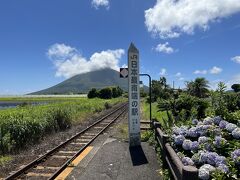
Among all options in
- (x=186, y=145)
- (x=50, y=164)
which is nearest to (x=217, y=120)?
(x=186, y=145)

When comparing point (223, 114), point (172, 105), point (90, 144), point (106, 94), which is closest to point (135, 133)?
point (90, 144)

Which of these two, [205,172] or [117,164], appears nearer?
[205,172]

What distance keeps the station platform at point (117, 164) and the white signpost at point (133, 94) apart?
450 millimetres

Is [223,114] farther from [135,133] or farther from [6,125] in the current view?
[6,125]

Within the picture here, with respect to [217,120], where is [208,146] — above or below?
below

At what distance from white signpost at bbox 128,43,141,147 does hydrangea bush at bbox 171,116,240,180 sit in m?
4.08

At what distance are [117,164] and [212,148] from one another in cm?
356

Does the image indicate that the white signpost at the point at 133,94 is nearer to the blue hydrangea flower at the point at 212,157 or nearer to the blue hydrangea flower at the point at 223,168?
the blue hydrangea flower at the point at 212,157

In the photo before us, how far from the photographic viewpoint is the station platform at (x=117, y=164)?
7121 mm

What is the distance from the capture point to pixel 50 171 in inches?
311

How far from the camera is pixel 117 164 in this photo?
26.8 ft

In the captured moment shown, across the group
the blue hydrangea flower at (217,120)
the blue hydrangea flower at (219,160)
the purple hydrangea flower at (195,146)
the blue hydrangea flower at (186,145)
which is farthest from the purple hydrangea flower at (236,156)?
the blue hydrangea flower at (217,120)

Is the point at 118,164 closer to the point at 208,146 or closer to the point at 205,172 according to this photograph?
the point at 208,146

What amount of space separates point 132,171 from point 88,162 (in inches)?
65.4
